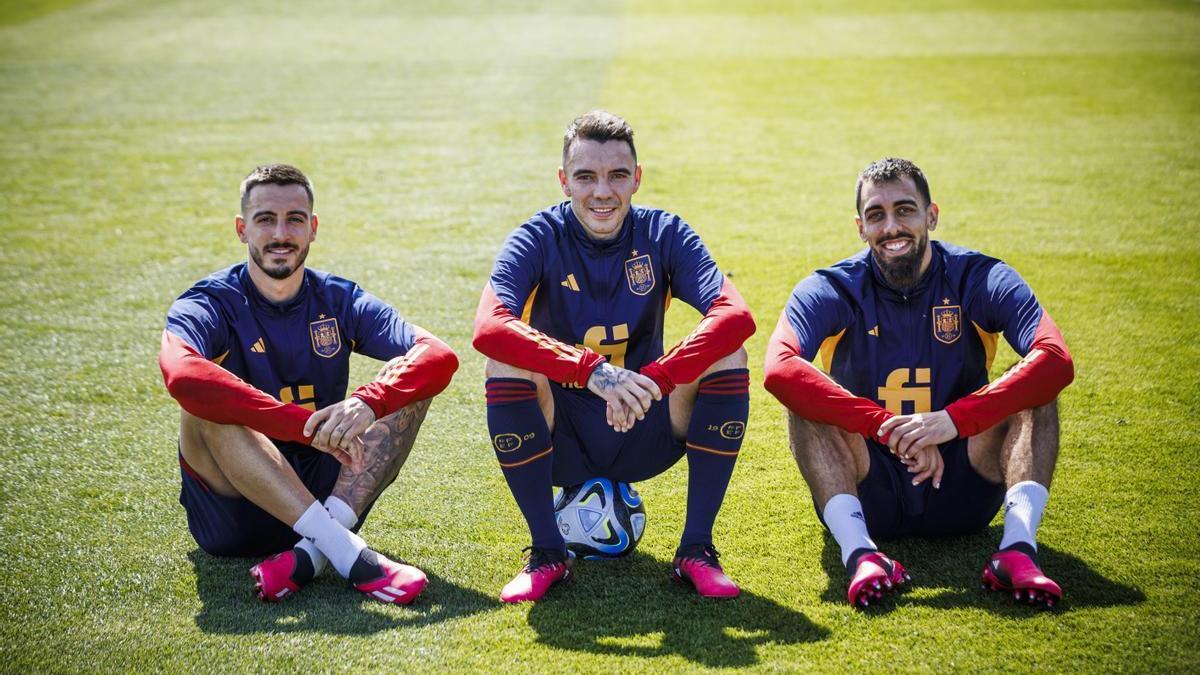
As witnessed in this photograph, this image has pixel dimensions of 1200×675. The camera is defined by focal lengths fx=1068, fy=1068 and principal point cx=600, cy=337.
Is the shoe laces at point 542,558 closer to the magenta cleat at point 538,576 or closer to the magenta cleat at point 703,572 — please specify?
the magenta cleat at point 538,576

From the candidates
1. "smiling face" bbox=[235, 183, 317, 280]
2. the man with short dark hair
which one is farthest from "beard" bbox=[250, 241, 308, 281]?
the man with short dark hair

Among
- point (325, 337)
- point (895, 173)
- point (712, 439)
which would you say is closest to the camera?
point (712, 439)

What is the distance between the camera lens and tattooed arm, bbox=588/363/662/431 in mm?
4086

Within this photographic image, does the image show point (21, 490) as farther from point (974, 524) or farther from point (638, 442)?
point (974, 524)

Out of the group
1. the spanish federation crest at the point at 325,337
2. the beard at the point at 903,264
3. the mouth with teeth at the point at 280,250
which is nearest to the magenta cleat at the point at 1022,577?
the beard at the point at 903,264

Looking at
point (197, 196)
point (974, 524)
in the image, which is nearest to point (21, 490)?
point (974, 524)

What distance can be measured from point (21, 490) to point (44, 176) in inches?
290

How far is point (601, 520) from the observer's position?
4.52 metres

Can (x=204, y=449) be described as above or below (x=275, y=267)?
below

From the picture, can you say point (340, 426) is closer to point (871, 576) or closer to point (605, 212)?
point (605, 212)

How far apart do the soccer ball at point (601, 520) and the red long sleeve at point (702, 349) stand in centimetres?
62

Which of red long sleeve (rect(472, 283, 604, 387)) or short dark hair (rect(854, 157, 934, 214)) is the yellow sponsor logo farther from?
short dark hair (rect(854, 157, 934, 214))

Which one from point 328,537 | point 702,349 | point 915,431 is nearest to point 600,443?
point 702,349

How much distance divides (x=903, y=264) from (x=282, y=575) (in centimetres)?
287
